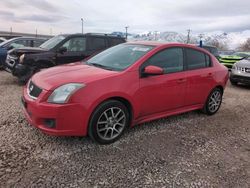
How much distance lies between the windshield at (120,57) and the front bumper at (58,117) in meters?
1.07

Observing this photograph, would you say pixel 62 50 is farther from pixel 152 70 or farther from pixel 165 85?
pixel 152 70

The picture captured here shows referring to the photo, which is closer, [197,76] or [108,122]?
[108,122]

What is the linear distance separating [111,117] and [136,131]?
78 centimetres

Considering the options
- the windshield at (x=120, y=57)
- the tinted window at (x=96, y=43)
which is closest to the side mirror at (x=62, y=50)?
the tinted window at (x=96, y=43)

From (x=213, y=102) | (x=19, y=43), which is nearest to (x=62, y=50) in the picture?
(x=19, y=43)

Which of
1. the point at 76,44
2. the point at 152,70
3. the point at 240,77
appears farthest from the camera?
the point at 240,77

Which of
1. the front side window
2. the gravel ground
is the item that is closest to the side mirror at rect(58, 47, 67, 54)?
the front side window

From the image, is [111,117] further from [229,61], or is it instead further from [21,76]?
[229,61]

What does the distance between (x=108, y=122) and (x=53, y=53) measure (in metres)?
4.69

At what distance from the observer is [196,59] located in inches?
199

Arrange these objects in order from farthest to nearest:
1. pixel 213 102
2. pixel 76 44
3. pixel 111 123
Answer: pixel 76 44, pixel 213 102, pixel 111 123

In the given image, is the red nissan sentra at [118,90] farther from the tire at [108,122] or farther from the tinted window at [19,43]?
the tinted window at [19,43]

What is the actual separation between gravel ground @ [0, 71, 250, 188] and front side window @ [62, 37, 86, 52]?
143 inches

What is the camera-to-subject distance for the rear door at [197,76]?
4797 millimetres
